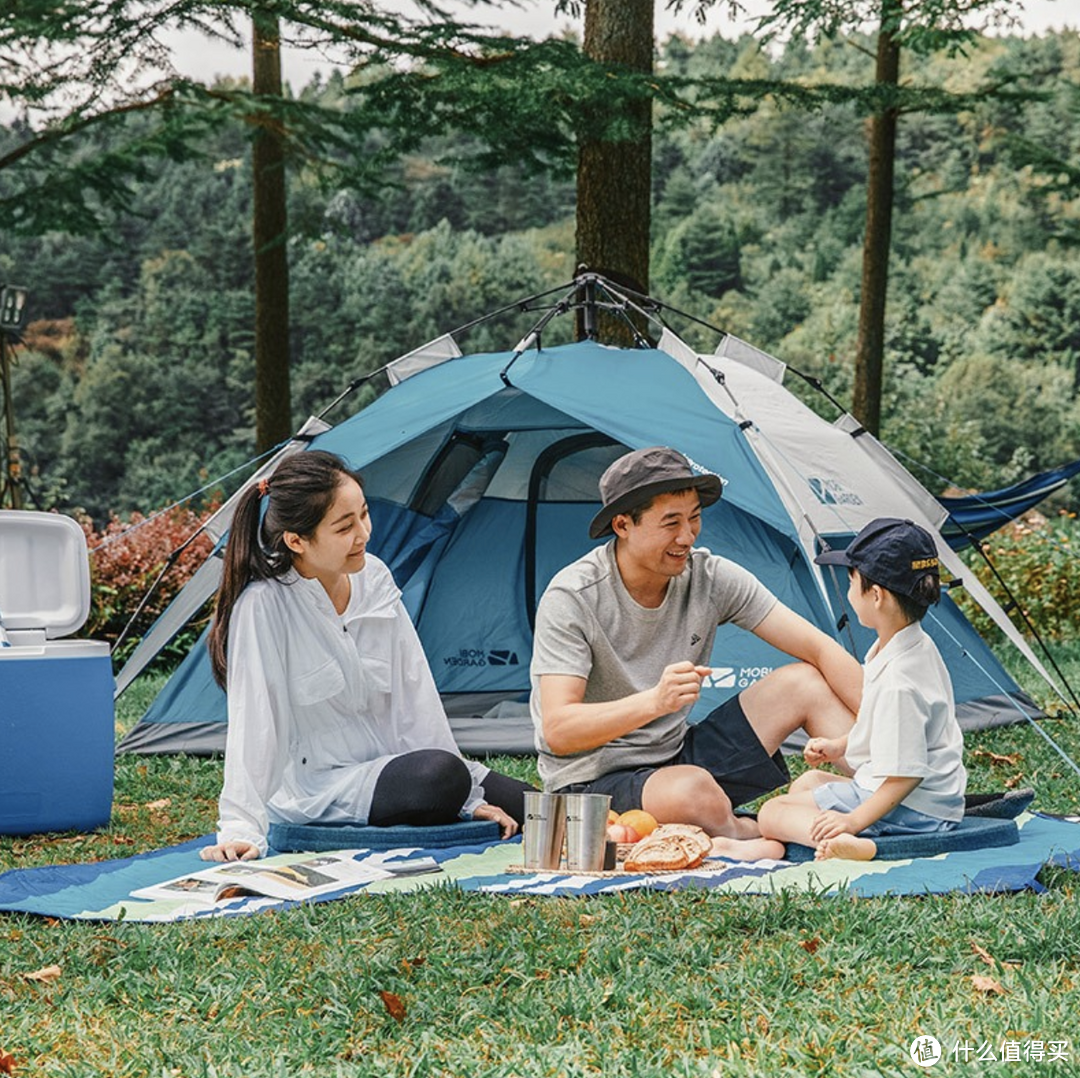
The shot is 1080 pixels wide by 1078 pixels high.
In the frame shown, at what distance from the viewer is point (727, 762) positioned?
9.98ft

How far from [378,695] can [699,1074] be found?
1.63 m

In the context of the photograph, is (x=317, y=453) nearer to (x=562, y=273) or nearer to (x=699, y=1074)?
(x=699, y=1074)

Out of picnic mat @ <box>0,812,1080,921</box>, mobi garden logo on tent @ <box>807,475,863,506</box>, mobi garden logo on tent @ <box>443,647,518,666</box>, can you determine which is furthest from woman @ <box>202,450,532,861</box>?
mobi garden logo on tent @ <box>443,647,518,666</box>

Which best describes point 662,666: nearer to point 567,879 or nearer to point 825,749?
point 825,749

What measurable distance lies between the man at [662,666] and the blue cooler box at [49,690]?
48.0 inches

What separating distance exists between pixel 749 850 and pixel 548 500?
2.48 m

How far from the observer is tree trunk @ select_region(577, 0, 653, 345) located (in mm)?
6168

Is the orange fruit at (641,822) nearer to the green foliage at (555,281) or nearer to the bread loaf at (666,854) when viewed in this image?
the bread loaf at (666,854)

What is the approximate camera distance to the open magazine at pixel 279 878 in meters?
2.61

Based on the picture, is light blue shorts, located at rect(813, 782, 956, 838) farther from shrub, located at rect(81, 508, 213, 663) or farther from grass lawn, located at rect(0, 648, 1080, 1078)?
shrub, located at rect(81, 508, 213, 663)

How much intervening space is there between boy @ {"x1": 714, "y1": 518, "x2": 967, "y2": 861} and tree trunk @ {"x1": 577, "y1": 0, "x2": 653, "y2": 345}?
3.45 metres

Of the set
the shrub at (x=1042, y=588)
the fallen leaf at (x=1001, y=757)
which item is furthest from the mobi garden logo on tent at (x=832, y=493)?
the shrub at (x=1042, y=588)

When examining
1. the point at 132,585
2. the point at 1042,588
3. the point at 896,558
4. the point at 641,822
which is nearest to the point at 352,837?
the point at 641,822

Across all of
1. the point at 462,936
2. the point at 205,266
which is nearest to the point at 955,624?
the point at 462,936
